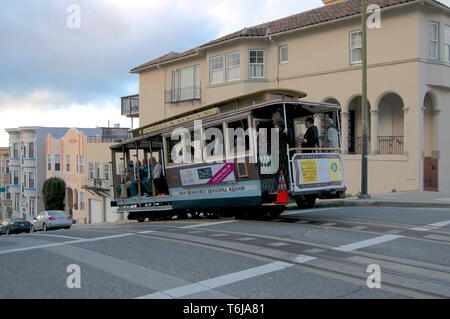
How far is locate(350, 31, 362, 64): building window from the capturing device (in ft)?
70.7

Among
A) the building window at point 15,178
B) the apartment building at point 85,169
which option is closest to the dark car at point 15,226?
the apartment building at point 85,169

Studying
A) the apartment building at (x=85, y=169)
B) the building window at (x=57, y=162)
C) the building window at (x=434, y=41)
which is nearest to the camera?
the building window at (x=434, y=41)

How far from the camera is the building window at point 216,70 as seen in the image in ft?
86.9

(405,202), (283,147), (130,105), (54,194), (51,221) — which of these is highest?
(130,105)

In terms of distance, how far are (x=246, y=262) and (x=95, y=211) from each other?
3349 cm

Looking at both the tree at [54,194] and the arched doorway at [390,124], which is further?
the tree at [54,194]

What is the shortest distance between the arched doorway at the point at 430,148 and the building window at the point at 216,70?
11004mm

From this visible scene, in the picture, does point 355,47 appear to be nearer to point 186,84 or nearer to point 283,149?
point 186,84

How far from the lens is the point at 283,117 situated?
10.9m

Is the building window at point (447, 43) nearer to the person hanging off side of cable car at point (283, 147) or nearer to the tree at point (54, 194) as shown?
the person hanging off side of cable car at point (283, 147)

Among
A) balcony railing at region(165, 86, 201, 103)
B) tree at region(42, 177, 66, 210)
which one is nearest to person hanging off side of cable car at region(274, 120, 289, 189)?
balcony railing at region(165, 86, 201, 103)

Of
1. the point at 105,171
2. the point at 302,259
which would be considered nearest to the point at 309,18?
the point at 302,259

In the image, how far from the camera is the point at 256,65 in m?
25.2
